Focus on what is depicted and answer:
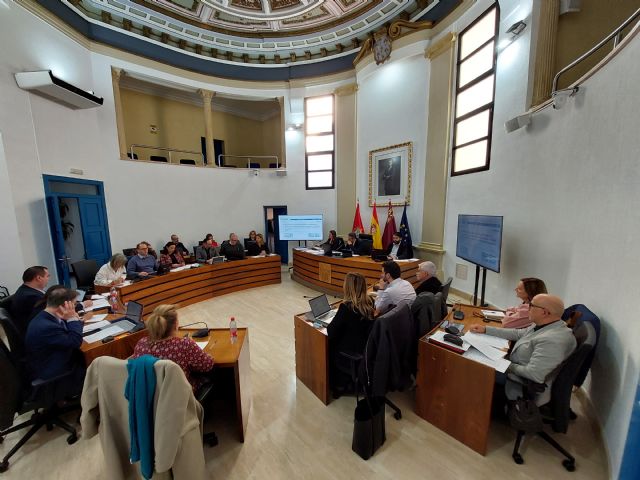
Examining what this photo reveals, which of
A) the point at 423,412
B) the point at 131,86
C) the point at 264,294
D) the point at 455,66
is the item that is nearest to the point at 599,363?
the point at 423,412

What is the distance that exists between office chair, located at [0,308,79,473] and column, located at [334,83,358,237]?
667cm

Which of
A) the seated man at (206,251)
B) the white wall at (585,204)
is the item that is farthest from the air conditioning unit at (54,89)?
the white wall at (585,204)

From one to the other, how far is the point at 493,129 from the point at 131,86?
934 centimetres

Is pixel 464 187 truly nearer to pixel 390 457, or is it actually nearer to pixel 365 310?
pixel 365 310

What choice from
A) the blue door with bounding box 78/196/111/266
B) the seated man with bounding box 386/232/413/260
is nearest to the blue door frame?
the blue door with bounding box 78/196/111/266

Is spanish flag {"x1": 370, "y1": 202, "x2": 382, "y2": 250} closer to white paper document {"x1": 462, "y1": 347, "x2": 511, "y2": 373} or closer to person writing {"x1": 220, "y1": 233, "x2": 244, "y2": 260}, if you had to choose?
person writing {"x1": 220, "y1": 233, "x2": 244, "y2": 260}

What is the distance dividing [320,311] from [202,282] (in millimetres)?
3571

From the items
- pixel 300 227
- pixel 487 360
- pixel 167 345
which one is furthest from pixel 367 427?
pixel 300 227

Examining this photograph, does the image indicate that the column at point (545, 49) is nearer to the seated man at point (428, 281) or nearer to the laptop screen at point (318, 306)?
the seated man at point (428, 281)

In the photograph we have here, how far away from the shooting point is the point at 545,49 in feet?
11.4

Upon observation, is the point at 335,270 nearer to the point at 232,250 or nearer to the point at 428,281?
the point at 232,250

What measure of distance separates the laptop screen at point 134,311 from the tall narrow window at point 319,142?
20.6 ft

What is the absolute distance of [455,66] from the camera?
532cm

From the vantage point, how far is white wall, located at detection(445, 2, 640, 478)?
6.01ft
